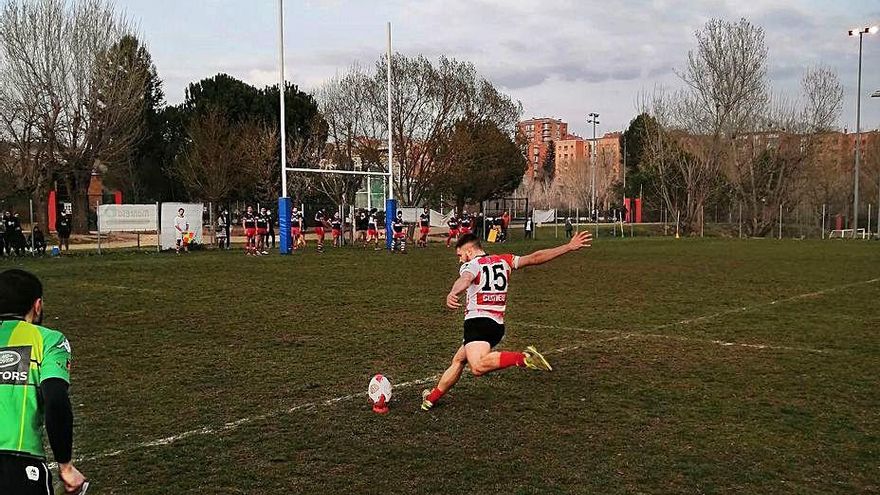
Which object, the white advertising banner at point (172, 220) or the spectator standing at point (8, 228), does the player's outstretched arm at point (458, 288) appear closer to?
the white advertising banner at point (172, 220)

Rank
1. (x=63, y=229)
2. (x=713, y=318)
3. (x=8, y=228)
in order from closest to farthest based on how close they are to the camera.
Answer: (x=713, y=318)
(x=8, y=228)
(x=63, y=229)

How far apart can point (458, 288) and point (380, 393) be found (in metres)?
1.27

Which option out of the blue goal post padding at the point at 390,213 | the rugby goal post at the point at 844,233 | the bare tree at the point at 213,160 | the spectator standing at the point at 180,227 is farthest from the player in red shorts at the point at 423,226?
the rugby goal post at the point at 844,233

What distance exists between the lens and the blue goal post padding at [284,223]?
28.3 meters

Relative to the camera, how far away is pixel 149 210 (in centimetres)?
2936

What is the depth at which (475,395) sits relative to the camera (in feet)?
25.1

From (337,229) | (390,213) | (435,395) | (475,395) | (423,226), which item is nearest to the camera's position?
(435,395)

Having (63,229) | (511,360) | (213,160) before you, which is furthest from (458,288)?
(213,160)

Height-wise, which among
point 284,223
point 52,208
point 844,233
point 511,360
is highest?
point 52,208

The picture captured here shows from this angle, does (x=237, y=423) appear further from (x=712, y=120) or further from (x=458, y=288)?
(x=712, y=120)

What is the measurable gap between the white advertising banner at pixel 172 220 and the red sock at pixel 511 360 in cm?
2541

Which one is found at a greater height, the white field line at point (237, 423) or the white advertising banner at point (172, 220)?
the white advertising banner at point (172, 220)

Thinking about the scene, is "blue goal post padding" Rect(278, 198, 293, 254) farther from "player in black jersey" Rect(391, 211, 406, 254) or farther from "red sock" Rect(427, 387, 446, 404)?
"red sock" Rect(427, 387, 446, 404)

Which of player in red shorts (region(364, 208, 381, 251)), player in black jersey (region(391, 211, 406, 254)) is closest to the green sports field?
player in black jersey (region(391, 211, 406, 254))
